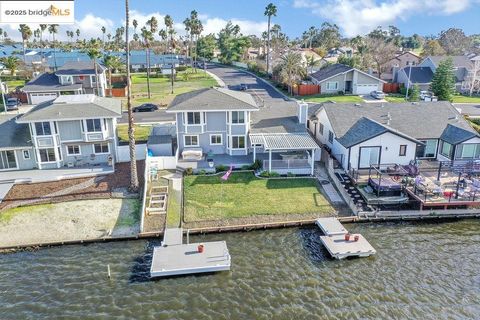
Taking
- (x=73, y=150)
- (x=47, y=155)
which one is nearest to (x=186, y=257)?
(x=73, y=150)

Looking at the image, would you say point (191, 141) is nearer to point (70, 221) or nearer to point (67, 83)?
point (70, 221)

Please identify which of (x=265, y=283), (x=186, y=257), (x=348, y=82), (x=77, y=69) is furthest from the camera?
(x=348, y=82)

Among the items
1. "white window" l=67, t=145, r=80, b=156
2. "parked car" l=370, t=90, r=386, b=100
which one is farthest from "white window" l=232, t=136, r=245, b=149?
"parked car" l=370, t=90, r=386, b=100

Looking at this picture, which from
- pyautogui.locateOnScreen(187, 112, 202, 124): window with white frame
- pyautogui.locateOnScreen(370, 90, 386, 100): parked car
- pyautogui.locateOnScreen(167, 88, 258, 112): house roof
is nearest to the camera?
pyautogui.locateOnScreen(167, 88, 258, 112): house roof

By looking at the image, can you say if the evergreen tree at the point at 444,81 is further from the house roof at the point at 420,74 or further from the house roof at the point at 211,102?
the house roof at the point at 211,102

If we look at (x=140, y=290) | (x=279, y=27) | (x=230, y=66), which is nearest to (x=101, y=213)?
(x=140, y=290)

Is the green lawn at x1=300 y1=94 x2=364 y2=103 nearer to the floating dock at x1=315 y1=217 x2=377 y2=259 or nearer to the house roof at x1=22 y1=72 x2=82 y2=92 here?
the house roof at x1=22 y1=72 x2=82 y2=92

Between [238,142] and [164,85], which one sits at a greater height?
[164,85]
